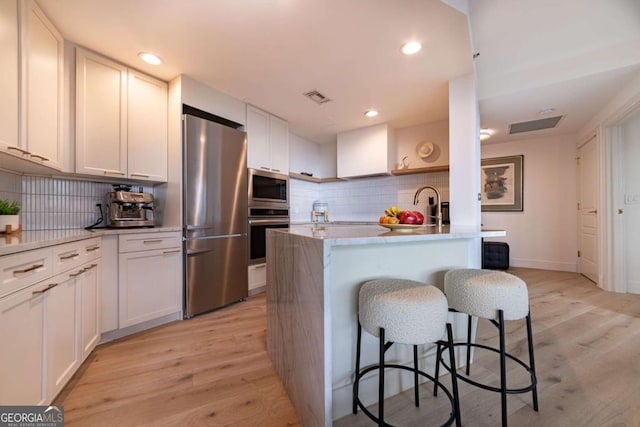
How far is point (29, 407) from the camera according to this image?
43.4 inches

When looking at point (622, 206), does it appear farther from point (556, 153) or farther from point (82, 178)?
point (82, 178)

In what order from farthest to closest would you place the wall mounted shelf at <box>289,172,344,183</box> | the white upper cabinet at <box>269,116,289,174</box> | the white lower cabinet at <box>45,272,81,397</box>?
the wall mounted shelf at <box>289,172,344,183</box> → the white upper cabinet at <box>269,116,289,174</box> → the white lower cabinet at <box>45,272,81,397</box>

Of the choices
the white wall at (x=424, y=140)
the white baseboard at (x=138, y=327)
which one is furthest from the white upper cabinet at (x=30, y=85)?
the white wall at (x=424, y=140)

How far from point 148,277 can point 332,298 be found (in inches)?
72.6

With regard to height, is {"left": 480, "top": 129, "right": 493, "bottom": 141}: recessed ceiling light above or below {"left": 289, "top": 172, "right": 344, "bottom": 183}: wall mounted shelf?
above

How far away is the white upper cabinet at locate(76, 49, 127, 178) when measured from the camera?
6.75ft

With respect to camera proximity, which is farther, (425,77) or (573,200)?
(573,200)

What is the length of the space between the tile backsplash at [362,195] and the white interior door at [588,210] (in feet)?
6.78

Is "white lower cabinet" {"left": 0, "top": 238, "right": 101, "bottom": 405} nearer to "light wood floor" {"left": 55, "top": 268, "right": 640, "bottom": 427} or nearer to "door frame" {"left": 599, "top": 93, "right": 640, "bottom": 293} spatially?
"light wood floor" {"left": 55, "top": 268, "right": 640, "bottom": 427}

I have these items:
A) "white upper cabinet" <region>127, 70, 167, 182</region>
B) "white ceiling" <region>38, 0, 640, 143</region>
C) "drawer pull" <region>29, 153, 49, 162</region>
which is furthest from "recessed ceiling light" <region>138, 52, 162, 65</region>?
"drawer pull" <region>29, 153, 49, 162</region>

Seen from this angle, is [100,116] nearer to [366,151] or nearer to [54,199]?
[54,199]

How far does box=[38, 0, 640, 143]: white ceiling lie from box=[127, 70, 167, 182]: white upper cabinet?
0.16m

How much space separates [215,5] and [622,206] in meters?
4.94

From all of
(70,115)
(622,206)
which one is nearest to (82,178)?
(70,115)
